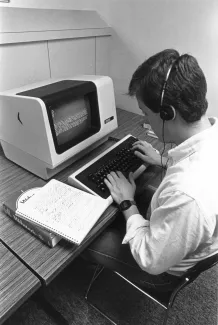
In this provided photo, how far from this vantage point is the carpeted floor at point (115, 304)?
1210mm

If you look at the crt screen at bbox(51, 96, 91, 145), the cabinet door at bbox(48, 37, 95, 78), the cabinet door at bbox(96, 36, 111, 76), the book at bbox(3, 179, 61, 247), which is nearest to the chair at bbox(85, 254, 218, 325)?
the book at bbox(3, 179, 61, 247)

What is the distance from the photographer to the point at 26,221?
2.47 ft

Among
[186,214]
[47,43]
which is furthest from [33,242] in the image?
[47,43]

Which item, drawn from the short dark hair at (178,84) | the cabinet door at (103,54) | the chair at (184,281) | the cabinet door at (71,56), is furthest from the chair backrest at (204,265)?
the cabinet door at (103,54)

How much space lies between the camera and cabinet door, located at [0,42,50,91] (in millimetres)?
1164

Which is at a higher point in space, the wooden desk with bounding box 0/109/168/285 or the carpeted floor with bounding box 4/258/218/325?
the wooden desk with bounding box 0/109/168/285

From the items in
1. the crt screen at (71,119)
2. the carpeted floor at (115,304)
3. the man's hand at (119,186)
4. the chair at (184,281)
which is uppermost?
the crt screen at (71,119)

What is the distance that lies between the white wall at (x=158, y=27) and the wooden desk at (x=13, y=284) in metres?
1.31

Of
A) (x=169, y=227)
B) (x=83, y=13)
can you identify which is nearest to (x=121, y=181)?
(x=169, y=227)

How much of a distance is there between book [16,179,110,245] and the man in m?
0.12

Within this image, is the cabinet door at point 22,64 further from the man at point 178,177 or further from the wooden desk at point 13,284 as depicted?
the wooden desk at point 13,284

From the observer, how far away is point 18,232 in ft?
2.49

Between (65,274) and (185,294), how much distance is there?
746mm

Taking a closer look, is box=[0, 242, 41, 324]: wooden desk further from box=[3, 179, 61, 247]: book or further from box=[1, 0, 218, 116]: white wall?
box=[1, 0, 218, 116]: white wall
